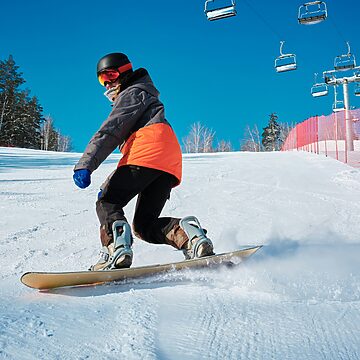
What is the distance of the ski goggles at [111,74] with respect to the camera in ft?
7.79

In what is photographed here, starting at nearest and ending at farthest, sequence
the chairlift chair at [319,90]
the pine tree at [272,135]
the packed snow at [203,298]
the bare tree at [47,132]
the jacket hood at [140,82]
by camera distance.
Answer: the packed snow at [203,298] → the jacket hood at [140,82] → the chairlift chair at [319,90] → the bare tree at [47,132] → the pine tree at [272,135]

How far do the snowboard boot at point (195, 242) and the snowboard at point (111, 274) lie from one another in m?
0.05

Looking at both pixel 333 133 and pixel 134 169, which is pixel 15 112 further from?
pixel 134 169

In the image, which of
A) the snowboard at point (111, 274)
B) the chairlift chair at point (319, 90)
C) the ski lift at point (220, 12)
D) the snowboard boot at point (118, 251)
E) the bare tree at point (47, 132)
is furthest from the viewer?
the bare tree at point (47, 132)

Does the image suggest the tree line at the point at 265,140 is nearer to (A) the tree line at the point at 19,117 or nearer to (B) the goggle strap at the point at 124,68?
(A) the tree line at the point at 19,117

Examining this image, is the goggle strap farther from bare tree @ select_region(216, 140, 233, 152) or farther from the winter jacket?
bare tree @ select_region(216, 140, 233, 152)

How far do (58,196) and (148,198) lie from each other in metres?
3.63

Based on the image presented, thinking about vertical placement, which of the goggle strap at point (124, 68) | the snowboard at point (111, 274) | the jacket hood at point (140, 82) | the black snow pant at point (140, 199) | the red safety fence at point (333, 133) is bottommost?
the snowboard at point (111, 274)

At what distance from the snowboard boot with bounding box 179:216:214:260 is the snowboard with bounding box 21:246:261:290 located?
0.05m

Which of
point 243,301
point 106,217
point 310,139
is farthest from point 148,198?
point 310,139

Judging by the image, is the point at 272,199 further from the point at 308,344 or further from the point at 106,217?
the point at 308,344

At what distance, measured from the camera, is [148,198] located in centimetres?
237

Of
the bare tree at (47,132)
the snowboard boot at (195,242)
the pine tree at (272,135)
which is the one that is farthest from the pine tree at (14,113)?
the snowboard boot at (195,242)

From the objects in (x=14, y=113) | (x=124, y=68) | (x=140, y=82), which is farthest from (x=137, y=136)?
(x=14, y=113)
